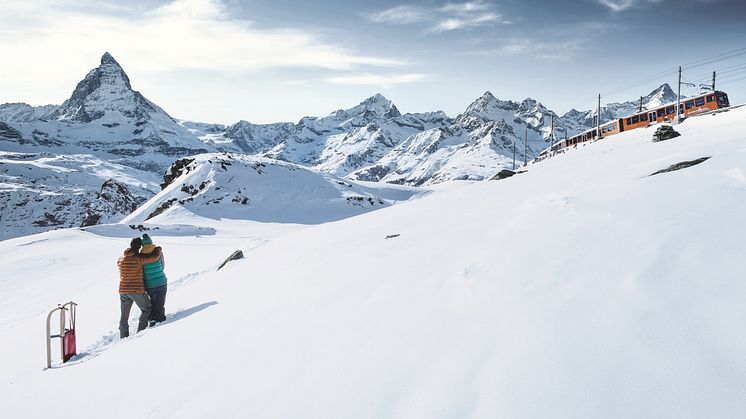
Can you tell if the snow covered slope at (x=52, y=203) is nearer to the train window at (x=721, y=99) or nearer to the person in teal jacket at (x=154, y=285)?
the person in teal jacket at (x=154, y=285)

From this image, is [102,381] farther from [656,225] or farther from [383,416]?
[656,225]

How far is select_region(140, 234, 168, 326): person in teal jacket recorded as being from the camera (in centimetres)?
884

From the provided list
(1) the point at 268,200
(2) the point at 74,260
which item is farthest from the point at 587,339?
(1) the point at 268,200

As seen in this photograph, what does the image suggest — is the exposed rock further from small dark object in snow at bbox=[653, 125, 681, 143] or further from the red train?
small dark object in snow at bbox=[653, 125, 681, 143]

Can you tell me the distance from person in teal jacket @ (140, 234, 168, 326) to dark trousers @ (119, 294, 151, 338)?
12cm

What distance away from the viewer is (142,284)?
8.74 meters

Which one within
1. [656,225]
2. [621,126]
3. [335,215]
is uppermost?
[621,126]

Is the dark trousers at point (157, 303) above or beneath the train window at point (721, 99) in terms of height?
beneath

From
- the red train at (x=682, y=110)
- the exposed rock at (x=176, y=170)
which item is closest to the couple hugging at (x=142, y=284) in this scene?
the red train at (x=682, y=110)

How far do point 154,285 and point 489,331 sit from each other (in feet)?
26.3

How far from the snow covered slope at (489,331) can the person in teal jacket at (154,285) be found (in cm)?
86

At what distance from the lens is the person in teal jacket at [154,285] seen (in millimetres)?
8844

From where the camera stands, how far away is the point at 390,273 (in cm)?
A: 626

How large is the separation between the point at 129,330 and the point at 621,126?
48063mm
